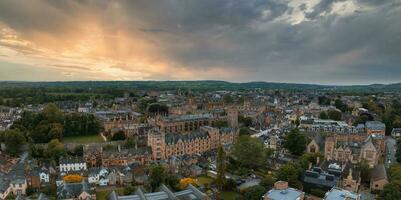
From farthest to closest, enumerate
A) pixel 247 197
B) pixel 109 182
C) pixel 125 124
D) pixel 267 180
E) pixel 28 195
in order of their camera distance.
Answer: pixel 125 124
pixel 109 182
pixel 28 195
pixel 267 180
pixel 247 197

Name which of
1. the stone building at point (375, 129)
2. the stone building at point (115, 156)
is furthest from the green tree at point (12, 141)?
the stone building at point (375, 129)

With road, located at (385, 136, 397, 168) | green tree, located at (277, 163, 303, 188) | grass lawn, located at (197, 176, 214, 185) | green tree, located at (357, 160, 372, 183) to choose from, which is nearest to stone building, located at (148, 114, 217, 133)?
grass lawn, located at (197, 176, 214, 185)

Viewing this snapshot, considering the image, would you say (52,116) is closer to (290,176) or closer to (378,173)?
(290,176)

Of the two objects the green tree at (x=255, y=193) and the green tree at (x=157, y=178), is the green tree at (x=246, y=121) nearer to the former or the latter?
the green tree at (x=157, y=178)

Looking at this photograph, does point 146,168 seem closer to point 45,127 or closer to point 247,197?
point 247,197

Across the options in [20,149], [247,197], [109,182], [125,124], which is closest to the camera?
[247,197]

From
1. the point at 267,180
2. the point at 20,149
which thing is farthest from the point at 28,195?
the point at 267,180
